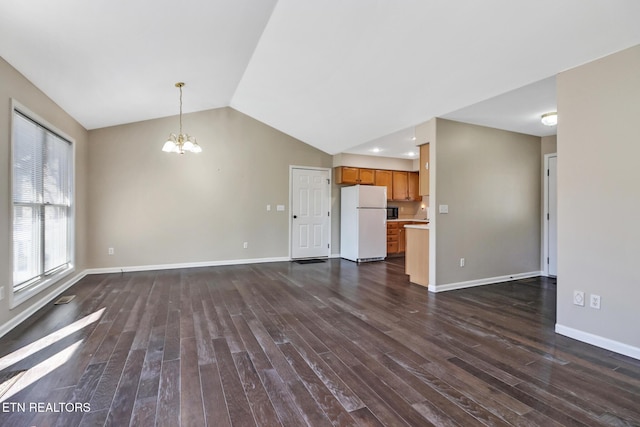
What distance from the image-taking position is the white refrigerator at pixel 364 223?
6.32m

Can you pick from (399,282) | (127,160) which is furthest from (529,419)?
(127,160)

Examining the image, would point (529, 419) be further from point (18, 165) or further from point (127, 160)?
point (127, 160)

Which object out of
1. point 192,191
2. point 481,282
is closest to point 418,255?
point 481,282

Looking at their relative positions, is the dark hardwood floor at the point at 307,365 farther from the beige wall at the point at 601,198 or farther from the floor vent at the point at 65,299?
the beige wall at the point at 601,198

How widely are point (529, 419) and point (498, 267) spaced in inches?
135

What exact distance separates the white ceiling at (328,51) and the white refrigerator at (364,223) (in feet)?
6.46

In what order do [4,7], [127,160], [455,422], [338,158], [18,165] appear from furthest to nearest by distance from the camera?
1. [338,158]
2. [127,160]
3. [18,165]
4. [4,7]
5. [455,422]

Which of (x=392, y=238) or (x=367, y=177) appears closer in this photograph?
(x=367, y=177)

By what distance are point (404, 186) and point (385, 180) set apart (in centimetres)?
60

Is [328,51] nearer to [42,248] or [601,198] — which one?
[601,198]

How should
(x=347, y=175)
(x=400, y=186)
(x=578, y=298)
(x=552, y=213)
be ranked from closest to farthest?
(x=578, y=298) → (x=552, y=213) → (x=347, y=175) → (x=400, y=186)

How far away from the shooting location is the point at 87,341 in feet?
8.13

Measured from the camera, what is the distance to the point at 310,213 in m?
6.57

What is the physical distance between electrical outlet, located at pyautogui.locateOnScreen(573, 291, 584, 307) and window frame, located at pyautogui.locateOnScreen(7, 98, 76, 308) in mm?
5106
